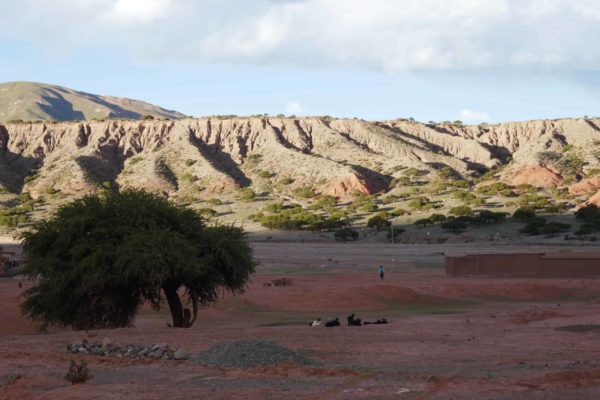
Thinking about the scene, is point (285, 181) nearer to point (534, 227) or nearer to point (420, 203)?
point (420, 203)

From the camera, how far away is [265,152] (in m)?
154

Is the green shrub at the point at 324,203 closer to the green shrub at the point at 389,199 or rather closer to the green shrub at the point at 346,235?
the green shrub at the point at 389,199

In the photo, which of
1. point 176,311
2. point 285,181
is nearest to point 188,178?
point 285,181

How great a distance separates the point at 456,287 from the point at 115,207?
27281 mm

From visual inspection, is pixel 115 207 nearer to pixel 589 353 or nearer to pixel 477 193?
pixel 589 353

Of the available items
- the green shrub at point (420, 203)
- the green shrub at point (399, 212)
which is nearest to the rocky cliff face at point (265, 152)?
the green shrub at point (420, 203)

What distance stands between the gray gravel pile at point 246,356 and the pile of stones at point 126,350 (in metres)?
0.93

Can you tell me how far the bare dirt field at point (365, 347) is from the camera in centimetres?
1806

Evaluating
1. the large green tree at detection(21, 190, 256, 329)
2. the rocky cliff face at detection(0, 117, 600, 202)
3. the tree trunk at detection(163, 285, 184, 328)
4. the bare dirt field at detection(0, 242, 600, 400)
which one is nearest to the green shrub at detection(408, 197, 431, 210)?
the rocky cliff face at detection(0, 117, 600, 202)

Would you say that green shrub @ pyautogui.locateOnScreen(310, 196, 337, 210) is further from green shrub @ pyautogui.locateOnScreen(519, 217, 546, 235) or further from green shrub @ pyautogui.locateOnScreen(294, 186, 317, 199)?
green shrub @ pyautogui.locateOnScreen(519, 217, 546, 235)

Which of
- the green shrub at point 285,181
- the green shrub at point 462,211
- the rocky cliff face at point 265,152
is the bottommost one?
the green shrub at point 462,211

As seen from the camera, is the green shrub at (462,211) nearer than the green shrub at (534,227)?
No

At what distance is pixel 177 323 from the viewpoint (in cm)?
3569

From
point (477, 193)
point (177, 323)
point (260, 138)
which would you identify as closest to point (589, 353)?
point (177, 323)
